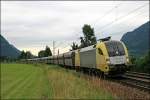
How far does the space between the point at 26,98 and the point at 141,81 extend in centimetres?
1009

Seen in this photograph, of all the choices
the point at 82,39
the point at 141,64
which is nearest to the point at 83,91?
the point at 141,64

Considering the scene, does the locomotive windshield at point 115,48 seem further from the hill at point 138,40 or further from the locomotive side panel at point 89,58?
the hill at point 138,40

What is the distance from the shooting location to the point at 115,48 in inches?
1137

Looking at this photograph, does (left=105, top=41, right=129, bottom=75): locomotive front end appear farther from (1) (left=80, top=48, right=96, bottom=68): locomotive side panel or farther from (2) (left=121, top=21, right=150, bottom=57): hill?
(2) (left=121, top=21, right=150, bottom=57): hill

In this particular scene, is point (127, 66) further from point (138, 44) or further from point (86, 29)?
point (138, 44)

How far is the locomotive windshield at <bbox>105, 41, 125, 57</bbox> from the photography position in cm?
2864

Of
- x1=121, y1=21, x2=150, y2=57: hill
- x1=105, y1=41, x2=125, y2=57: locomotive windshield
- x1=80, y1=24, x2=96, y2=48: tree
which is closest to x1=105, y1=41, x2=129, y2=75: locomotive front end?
x1=105, y1=41, x2=125, y2=57: locomotive windshield

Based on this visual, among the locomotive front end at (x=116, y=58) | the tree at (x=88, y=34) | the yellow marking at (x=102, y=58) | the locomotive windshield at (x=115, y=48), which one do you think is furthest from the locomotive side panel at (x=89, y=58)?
the tree at (x=88, y=34)

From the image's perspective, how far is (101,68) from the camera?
1170 inches

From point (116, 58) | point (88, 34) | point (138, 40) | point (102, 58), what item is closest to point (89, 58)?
point (102, 58)

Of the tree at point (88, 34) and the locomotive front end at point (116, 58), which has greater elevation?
the tree at point (88, 34)

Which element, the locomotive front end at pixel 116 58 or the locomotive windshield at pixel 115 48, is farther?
A: the locomotive windshield at pixel 115 48

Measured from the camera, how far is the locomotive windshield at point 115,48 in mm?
28641

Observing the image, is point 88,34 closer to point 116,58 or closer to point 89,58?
point 89,58
